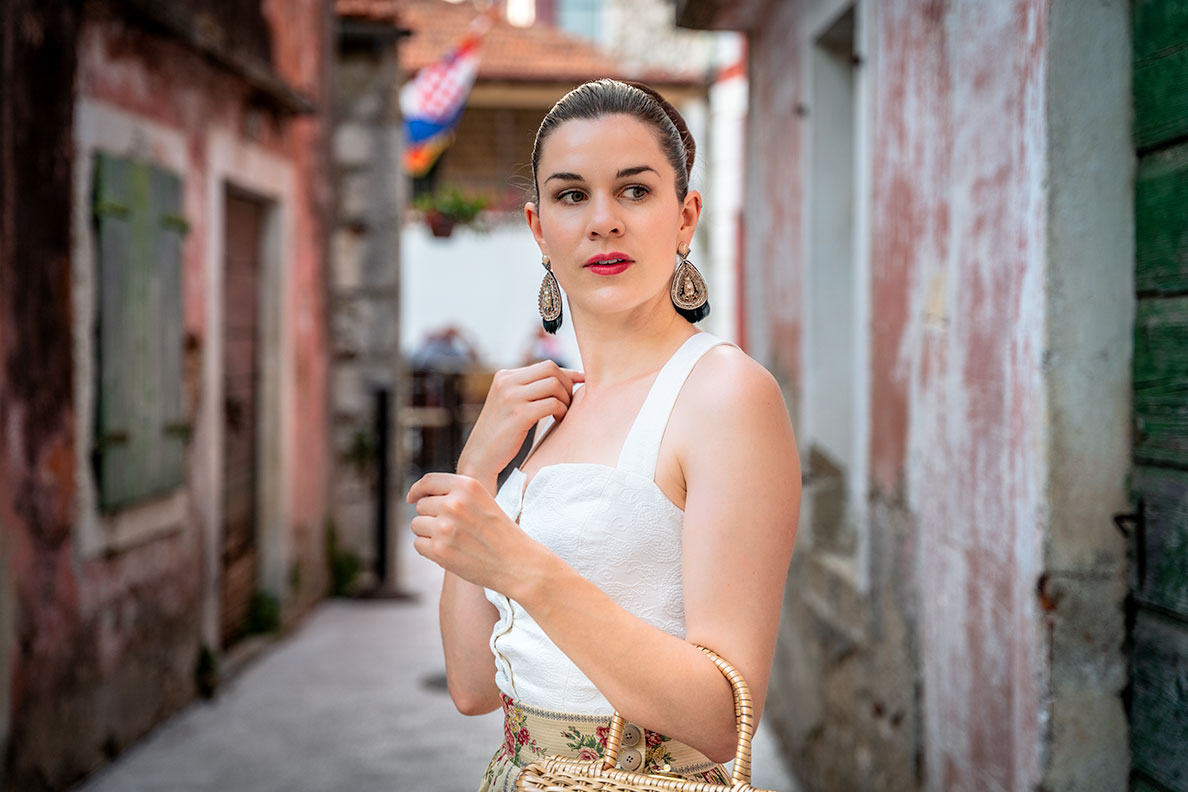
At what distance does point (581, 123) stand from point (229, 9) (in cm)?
485

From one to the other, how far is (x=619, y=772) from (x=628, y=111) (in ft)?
2.75

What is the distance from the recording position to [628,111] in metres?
1.56

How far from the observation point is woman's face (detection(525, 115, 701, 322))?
1545mm

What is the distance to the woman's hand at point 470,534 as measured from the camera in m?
1.32

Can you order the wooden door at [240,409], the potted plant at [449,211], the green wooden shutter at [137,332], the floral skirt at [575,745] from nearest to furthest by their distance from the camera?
the floral skirt at [575,745] < the green wooden shutter at [137,332] < the wooden door at [240,409] < the potted plant at [449,211]

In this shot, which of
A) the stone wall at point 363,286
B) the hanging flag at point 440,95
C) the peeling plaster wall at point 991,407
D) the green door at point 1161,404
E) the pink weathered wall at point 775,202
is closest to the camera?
the green door at point 1161,404

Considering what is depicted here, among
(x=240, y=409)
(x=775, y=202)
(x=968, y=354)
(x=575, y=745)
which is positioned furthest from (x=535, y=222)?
(x=240, y=409)

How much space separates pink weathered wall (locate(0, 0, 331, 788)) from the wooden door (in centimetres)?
38

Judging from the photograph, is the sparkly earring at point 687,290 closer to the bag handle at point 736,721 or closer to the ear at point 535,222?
the ear at point 535,222

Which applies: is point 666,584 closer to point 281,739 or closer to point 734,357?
point 734,357

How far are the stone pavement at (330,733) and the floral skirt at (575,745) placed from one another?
8.75 ft

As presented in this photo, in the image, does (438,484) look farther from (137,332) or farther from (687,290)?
(137,332)

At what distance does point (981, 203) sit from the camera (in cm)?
246

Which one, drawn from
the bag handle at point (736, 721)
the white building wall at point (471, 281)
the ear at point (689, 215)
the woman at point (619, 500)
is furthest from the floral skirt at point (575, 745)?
the white building wall at point (471, 281)
